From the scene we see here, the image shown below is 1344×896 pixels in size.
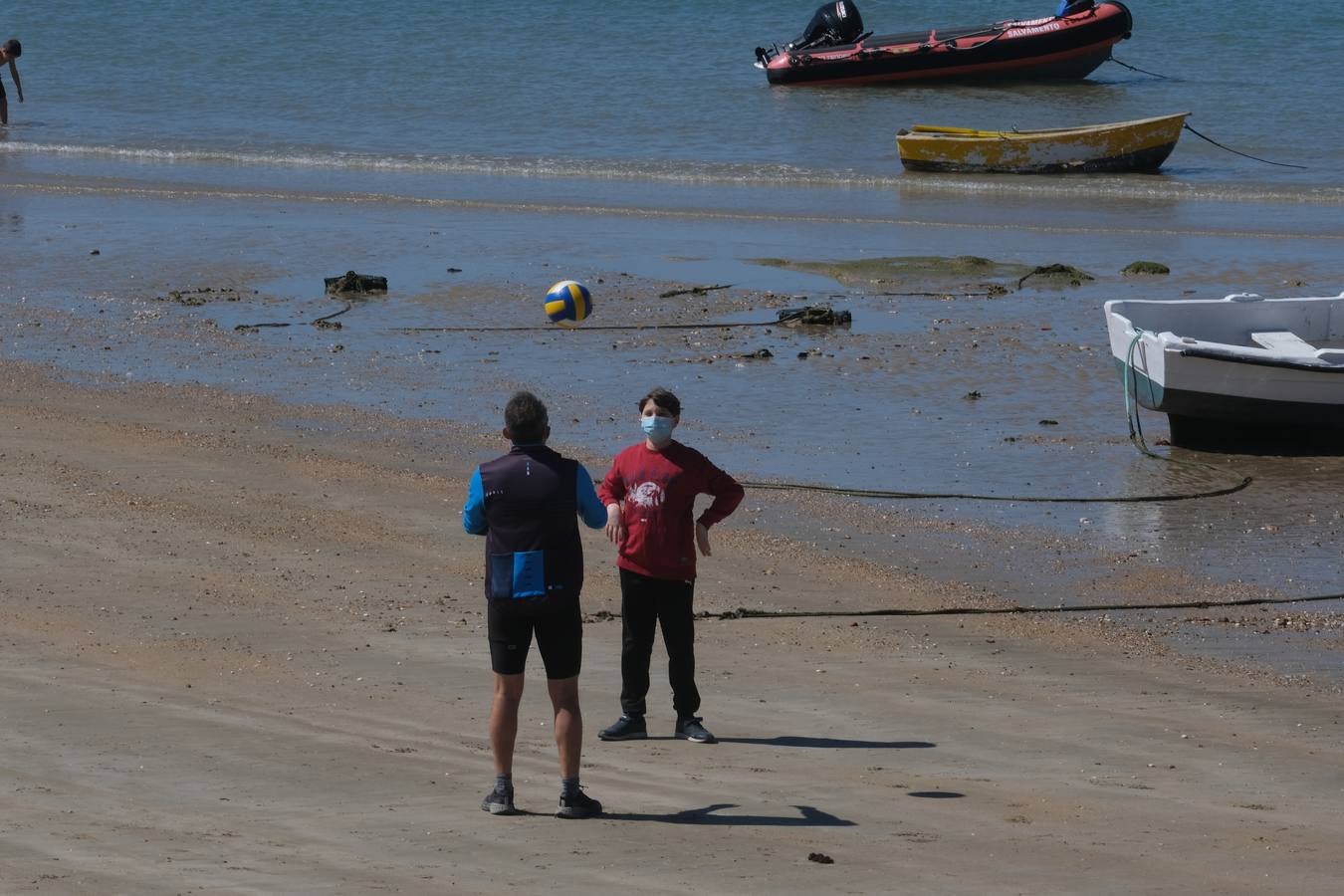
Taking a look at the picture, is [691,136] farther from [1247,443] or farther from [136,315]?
[1247,443]

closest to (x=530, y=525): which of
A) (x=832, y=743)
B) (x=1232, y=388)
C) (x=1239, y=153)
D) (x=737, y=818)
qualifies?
(x=737, y=818)

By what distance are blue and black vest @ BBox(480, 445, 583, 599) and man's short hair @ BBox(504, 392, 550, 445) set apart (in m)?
0.07

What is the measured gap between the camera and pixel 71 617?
8578mm

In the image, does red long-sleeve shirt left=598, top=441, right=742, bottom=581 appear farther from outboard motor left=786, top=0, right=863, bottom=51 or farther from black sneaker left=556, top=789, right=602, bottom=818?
outboard motor left=786, top=0, right=863, bottom=51

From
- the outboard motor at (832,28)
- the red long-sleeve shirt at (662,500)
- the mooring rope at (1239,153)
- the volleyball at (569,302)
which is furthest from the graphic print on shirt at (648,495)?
the outboard motor at (832,28)

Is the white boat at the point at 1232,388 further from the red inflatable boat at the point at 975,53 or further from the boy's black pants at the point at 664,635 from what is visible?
the red inflatable boat at the point at 975,53

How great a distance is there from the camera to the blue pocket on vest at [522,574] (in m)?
6.23

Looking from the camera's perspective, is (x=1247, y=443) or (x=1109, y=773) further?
(x=1247, y=443)

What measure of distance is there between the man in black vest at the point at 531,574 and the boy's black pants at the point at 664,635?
991 millimetres

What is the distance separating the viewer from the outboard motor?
43.2m

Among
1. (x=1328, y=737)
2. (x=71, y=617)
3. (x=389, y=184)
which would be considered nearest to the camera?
(x=1328, y=737)

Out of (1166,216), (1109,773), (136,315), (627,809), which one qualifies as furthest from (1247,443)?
(1166,216)

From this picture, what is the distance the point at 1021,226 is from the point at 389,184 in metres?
10.2

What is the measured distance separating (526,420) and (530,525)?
35 centimetres
